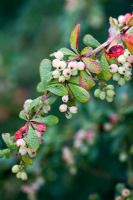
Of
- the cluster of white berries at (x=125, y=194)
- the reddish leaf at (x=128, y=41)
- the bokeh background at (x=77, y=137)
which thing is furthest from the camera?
the bokeh background at (x=77, y=137)

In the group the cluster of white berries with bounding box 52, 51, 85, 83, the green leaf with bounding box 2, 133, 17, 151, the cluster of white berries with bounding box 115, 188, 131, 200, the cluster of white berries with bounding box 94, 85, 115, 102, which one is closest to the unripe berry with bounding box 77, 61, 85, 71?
the cluster of white berries with bounding box 52, 51, 85, 83

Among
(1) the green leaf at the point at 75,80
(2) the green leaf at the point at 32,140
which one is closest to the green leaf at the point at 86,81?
(1) the green leaf at the point at 75,80

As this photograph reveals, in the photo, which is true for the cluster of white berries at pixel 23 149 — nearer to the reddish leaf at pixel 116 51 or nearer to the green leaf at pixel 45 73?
the green leaf at pixel 45 73

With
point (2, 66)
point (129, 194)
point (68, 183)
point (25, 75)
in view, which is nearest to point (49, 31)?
point (25, 75)

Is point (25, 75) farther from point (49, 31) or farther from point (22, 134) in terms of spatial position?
point (22, 134)

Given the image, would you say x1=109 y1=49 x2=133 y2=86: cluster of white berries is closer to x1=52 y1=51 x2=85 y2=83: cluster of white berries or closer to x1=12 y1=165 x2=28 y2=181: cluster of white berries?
x1=52 y1=51 x2=85 y2=83: cluster of white berries

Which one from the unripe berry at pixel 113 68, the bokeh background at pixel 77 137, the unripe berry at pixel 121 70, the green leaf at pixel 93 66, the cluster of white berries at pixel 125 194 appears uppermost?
the bokeh background at pixel 77 137

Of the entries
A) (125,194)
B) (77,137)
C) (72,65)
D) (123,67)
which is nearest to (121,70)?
(123,67)
